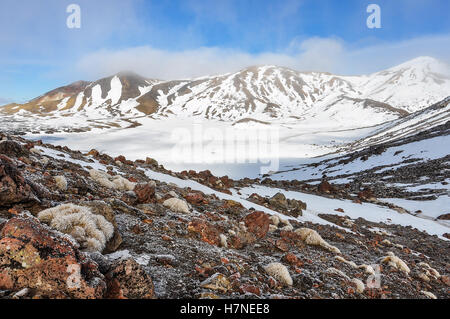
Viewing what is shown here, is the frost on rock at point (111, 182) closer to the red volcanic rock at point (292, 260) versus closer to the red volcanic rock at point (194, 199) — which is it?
the red volcanic rock at point (194, 199)

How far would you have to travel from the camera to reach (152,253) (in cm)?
479

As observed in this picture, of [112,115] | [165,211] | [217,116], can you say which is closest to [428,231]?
[165,211]

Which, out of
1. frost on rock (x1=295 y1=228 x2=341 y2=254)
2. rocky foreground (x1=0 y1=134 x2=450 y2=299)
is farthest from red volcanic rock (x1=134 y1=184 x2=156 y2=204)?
frost on rock (x1=295 y1=228 x2=341 y2=254)

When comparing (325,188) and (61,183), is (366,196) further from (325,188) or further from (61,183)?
(61,183)

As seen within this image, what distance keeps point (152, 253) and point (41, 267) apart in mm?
2116

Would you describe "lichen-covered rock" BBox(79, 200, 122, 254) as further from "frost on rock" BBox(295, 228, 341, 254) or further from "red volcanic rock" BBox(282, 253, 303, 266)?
"frost on rock" BBox(295, 228, 341, 254)

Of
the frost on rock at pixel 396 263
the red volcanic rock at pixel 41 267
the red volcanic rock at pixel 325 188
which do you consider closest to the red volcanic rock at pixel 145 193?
the red volcanic rock at pixel 41 267

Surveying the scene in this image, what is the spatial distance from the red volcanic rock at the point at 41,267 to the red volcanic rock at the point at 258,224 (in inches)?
211

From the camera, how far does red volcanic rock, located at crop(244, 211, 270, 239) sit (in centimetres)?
775

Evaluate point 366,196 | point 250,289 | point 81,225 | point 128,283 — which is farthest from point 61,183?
point 366,196

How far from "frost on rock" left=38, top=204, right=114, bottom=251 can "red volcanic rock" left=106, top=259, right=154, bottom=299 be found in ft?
3.10

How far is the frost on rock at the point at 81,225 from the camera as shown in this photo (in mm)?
4090

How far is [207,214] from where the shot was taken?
8500 millimetres
